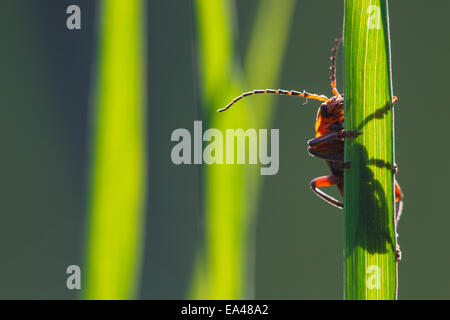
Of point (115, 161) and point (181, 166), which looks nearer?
point (115, 161)

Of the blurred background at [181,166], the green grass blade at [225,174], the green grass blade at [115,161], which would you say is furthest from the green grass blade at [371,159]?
the blurred background at [181,166]

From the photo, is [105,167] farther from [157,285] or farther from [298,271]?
[298,271]

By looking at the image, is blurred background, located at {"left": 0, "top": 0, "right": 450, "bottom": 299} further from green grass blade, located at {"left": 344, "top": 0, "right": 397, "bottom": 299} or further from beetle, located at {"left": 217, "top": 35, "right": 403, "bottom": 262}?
green grass blade, located at {"left": 344, "top": 0, "right": 397, "bottom": 299}

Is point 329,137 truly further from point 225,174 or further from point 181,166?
point 181,166

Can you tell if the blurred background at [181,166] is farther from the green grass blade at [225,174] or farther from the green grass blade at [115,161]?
the green grass blade at [115,161]

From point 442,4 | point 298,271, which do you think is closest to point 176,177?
point 298,271

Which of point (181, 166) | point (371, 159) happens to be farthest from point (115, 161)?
point (181, 166)
